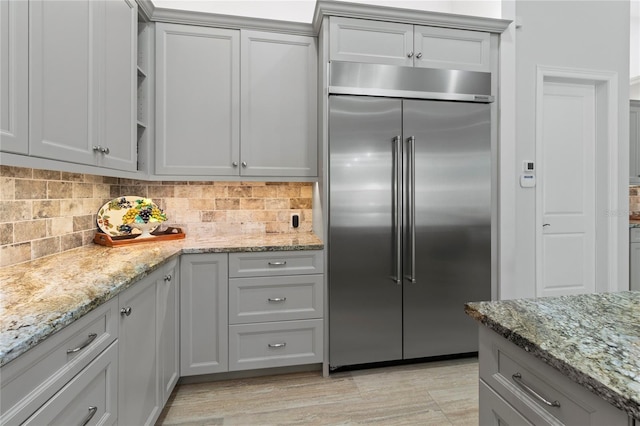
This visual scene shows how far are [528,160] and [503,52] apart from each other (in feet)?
2.76

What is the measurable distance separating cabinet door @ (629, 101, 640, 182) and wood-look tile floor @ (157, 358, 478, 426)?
335 centimetres

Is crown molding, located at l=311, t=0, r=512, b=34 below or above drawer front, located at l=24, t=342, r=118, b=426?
above

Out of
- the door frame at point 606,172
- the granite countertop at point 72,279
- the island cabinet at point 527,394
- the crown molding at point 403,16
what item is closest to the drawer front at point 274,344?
the granite countertop at point 72,279

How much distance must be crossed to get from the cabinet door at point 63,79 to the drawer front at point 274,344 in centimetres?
135

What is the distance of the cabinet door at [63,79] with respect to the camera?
4.02 feet

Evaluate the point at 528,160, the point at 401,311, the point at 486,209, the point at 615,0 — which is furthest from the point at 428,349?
the point at 615,0

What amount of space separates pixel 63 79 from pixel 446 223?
2.29 m

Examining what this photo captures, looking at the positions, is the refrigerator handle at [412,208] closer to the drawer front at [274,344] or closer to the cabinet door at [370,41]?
the cabinet door at [370,41]

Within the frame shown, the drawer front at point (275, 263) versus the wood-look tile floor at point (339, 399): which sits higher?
the drawer front at point (275, 263)

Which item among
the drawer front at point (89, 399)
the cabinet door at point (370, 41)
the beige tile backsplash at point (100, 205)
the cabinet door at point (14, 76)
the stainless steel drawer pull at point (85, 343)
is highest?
Answer: the cabinet door at point (370, 41)

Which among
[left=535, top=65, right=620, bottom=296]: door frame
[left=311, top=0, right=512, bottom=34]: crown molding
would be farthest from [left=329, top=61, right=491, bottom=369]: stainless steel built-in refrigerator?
[left=535, top=65, right=620, bottom=296]: door frame

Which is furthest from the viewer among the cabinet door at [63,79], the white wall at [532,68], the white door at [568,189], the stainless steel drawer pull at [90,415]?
the white door at [568,189]

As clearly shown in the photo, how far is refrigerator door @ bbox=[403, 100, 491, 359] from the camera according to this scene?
91.3 inches

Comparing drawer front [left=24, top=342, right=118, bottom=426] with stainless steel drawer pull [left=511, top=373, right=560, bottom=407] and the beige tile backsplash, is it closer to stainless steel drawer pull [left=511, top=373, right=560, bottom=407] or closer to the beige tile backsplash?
the beige tile backsplash
